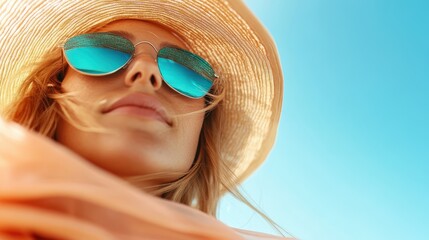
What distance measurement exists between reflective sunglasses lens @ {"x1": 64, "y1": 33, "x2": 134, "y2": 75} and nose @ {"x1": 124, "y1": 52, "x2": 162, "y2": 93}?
42 mm

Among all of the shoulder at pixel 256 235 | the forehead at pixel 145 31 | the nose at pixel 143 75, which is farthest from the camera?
the forehead at pixel 145 31

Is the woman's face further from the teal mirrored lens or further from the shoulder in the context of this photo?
the shoulder

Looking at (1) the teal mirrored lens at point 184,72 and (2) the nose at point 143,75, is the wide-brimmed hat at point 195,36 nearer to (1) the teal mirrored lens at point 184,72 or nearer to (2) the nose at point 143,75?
(1) the teal mirrored lens at point 184,72

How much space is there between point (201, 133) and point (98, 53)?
1.79 ft

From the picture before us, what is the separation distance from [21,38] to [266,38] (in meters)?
0.93

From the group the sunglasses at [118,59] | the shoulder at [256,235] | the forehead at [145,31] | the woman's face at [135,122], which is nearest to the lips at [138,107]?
the woman's face at [135,122]

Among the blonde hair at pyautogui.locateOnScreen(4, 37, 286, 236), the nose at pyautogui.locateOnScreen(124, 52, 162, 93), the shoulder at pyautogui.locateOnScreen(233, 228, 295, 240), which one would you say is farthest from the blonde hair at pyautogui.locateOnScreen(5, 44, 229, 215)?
the shoulder at pyautogui.locateOnScreen(233, 228, 295, 240)

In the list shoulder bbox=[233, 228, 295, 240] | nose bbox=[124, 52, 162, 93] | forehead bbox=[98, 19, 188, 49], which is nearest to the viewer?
shoulder bbox=[233, 228, 295, 240]

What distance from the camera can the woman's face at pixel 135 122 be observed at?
5.08ft

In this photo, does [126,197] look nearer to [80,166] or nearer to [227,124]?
[80,166]

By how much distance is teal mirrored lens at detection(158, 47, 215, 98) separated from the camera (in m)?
1.74

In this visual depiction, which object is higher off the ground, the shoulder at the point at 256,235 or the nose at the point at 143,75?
the nose at the point at 143,75

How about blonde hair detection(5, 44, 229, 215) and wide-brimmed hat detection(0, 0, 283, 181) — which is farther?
wide-brimmed hat detection(0, 0, 283, 181)

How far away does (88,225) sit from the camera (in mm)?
858
